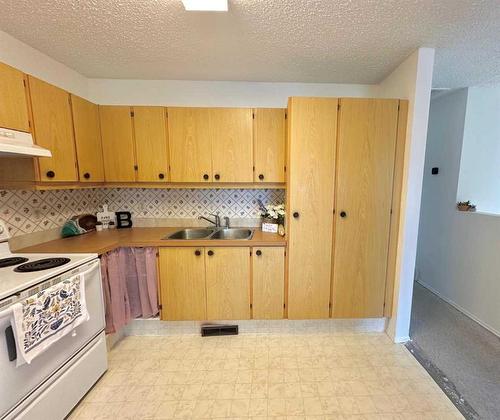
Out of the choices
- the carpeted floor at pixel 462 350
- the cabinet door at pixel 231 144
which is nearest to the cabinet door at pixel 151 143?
the cabinet door at pixel 231 144

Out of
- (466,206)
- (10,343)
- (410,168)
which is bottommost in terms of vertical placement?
(10,343)

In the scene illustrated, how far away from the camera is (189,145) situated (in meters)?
2.11

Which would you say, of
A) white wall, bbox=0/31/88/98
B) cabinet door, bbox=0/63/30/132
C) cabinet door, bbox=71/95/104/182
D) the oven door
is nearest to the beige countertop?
the oven door

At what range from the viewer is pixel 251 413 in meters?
1.35

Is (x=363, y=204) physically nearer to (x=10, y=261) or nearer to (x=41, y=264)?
(x=41, y=264)

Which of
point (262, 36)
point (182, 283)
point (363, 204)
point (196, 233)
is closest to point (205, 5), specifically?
point (262, 36)

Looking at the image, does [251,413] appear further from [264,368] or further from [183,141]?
[183,141]

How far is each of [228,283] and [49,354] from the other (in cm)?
119

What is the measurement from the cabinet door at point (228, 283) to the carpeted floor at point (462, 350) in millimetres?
1560

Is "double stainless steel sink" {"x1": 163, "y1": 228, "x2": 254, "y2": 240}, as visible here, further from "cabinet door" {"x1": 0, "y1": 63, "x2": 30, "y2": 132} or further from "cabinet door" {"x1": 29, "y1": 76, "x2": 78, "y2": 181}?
"cabinet door" {"x1": 0, "y1": 63, "x2": 30, "y2": 132}

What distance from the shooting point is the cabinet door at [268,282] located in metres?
1.95

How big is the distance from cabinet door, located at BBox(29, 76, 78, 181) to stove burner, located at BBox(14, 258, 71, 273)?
1.96ft

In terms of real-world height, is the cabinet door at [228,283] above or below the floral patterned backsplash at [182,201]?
below

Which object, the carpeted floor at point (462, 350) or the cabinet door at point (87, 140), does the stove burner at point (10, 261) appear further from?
the carpeted floor at point (462, 350)
